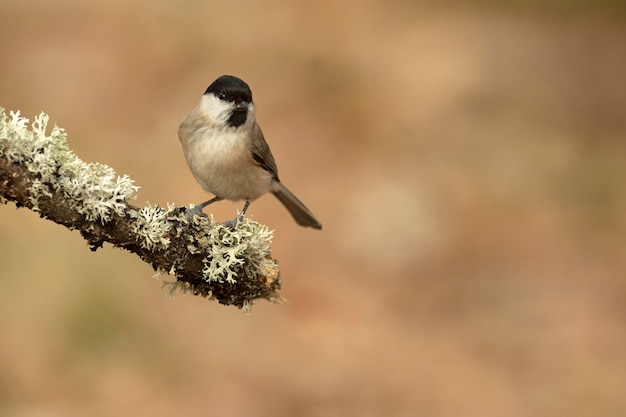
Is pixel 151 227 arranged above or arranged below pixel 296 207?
below

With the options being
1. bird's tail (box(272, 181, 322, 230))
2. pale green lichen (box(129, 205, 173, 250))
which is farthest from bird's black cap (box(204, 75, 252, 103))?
pale green lichen (box(129, 205, 173, 250))

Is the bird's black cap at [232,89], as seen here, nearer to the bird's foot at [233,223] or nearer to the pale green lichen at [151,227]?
the bird's foot at [233,223]

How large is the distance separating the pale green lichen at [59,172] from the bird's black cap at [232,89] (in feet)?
4.38

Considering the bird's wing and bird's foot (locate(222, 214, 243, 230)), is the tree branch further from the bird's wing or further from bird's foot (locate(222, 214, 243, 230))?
the bird's wing

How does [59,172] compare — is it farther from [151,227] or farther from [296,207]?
[296,207]

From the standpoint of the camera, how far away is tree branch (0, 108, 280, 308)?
7.54 ft

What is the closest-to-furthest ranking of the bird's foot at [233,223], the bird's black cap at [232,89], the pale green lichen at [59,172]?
the pale green lichen at [59,172] < the bird's foot at [233,223] < the bird's black cap at [232,89]

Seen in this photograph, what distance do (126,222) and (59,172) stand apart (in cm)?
28

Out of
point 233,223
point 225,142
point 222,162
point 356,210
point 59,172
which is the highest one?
point 356,210

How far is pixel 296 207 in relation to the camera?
14.7ft

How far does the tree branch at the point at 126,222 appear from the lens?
2.30 meters

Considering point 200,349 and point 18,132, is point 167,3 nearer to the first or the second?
point 200,349

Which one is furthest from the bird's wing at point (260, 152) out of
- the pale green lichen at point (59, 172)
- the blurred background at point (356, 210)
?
the blurred background at point (356, 210)

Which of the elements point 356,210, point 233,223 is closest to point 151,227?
point 233,223
